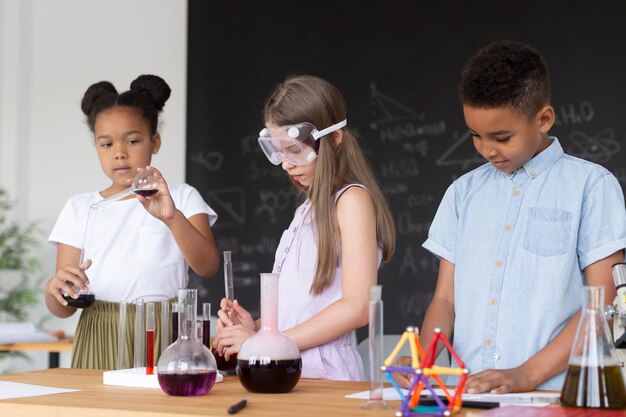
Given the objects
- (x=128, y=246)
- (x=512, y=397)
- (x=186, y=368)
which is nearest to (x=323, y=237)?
(x=186, y=368)

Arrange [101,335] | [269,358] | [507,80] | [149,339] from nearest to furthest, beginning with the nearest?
[269,358], [149,339], [507,80], [101,335]

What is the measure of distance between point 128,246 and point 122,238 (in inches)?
1.5

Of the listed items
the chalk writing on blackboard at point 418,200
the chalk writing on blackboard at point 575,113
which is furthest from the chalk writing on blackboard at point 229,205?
the chalk writing on blackboard at point 575,113

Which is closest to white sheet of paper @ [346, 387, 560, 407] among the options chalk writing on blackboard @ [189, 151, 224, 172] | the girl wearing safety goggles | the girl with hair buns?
the girl wearing safety goggles

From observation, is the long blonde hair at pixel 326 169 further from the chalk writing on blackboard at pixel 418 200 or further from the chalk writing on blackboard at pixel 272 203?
the chalk writing on blackboard at pixel 272 203

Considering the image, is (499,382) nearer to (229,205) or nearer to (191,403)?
(191,403)

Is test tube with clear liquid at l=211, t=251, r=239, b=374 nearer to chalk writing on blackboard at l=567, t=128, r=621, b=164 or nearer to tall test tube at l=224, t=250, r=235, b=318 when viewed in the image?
tall test tube at l=224, t=250, r=235, b=318

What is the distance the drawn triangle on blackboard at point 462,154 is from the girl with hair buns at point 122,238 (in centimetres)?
187

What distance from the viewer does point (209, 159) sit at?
504 cm

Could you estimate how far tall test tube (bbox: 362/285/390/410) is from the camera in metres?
1.37

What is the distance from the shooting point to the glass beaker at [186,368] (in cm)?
154

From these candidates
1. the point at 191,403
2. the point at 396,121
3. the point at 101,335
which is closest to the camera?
the point at 191,403

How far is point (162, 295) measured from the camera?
2.58m

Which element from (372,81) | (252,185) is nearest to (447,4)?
(372,81)
